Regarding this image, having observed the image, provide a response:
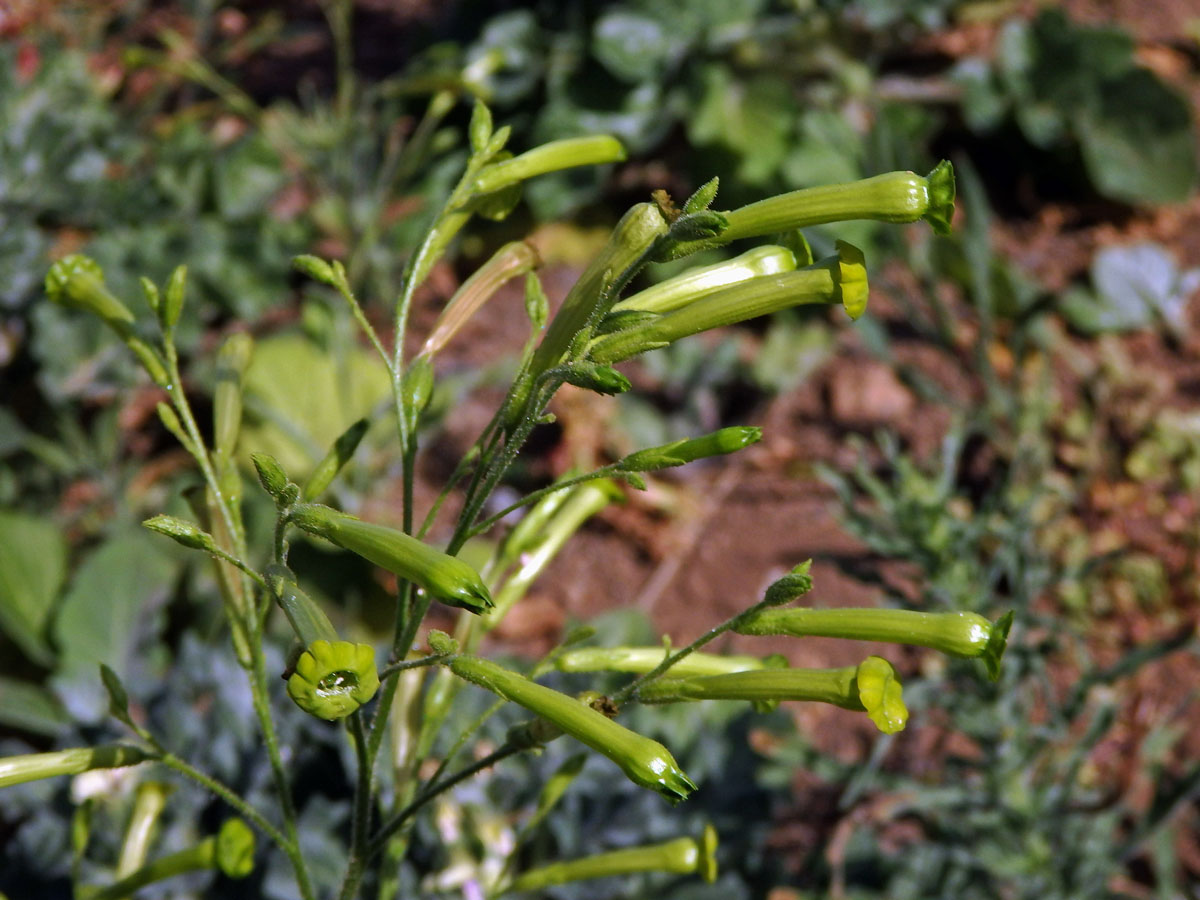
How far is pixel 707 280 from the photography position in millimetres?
1171

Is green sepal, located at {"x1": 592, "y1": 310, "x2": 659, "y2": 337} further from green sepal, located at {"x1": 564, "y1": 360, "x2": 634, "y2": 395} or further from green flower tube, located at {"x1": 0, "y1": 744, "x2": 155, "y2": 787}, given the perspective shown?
green flower tube, located at {"x1": 0, "y1": 744, "x2": 155, "y2": 787}

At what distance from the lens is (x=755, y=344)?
387 centimetres

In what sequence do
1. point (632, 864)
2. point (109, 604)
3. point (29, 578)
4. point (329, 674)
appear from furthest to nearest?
point (29, 578), point (109, 604), point (632, 864), point (329, 674)

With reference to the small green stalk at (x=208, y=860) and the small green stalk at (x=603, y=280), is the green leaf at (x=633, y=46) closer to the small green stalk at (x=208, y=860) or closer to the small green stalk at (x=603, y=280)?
the small green stalk at (x=603, y=280)

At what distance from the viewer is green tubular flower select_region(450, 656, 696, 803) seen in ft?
3.14

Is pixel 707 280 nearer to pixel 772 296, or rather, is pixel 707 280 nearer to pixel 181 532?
pixel 772 296

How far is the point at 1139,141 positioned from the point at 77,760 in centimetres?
400

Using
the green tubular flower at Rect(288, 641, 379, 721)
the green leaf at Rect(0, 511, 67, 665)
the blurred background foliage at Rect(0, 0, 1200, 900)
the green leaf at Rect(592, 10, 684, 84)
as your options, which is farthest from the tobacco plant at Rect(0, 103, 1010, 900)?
the green leaf at Rect(592, 10, 684, 84)

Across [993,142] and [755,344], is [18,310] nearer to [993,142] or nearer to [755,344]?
[755,344]

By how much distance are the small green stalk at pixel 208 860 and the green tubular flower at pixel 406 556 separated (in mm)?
444

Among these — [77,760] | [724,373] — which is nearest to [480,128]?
[77,760]

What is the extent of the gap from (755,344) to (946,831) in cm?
196

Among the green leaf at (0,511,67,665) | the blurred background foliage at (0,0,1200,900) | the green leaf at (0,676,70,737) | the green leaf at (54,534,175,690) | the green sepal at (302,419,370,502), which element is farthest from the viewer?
the green leaf at (0,511,67,665)

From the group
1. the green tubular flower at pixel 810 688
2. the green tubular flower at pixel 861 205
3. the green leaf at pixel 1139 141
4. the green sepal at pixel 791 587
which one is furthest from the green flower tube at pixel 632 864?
the green leaf at pixel 1139 141
